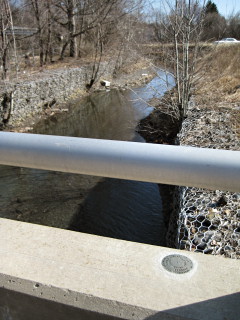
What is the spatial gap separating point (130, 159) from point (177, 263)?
54 cm

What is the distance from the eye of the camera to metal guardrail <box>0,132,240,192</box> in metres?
1.40

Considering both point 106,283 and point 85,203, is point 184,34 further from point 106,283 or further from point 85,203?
point 106,283

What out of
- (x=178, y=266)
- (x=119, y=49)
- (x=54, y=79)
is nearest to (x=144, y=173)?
(x=178, y=266)

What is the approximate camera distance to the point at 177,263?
1.63 m

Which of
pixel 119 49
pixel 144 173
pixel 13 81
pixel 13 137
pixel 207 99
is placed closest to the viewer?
pixel 144 173

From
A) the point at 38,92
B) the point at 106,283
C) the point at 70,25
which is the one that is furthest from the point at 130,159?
the point at 70,25

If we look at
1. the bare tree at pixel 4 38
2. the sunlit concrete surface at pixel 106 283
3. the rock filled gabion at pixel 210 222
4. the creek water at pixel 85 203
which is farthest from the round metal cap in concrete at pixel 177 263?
the bare tree at pixel 4 38

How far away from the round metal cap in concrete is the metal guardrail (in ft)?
1.26

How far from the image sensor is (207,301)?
54.9 inches

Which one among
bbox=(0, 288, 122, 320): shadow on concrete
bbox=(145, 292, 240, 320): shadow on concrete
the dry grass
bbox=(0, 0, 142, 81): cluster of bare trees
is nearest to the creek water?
the dry grass

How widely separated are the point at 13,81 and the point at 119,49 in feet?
29.4

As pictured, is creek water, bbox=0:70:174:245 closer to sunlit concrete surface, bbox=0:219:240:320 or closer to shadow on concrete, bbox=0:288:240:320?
sunlit concrete surface, bbox=0:219:240:320

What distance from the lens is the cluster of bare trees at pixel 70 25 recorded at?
63.5 feet

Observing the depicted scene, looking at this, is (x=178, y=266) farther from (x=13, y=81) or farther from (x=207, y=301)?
(x=13, y=81)
